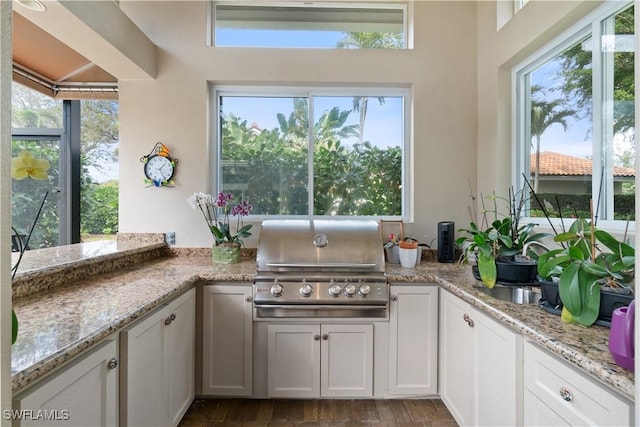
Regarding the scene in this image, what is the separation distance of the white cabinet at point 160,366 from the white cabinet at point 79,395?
66 millimetres

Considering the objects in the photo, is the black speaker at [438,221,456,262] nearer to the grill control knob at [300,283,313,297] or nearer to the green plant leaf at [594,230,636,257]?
the grill control knob at [300,283,313,297]

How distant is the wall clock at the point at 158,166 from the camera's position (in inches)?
98.0

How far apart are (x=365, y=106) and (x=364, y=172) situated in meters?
0.58

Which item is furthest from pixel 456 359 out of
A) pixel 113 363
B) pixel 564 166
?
pixel 113 363

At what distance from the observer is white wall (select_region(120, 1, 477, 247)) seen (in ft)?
8.25

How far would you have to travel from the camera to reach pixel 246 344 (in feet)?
6.47

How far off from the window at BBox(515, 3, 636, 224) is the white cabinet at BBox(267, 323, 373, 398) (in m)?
1.33

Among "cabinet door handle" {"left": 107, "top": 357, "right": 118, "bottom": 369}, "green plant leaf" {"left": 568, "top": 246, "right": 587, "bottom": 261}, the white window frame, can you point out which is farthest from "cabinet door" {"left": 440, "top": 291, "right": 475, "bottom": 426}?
the white window frame

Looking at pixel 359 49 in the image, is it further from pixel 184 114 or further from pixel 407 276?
pixel 407 276

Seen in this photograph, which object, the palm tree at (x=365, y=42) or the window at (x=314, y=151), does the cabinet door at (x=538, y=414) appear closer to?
the window at (x=314, y=151)

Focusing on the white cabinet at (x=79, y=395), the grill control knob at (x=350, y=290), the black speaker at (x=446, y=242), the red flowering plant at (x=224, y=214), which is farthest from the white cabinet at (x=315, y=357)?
the white cabinet at (x=79, y=395)

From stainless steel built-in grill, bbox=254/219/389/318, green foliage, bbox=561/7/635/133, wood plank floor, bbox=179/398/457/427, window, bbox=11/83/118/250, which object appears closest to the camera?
green foliage, bbox=561/7/635/133

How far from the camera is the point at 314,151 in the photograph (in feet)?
8.75

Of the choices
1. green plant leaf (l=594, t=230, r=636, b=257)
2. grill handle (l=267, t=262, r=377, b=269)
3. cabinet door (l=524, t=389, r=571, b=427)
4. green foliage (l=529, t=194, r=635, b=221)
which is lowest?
cabinet door (l=524, t=389, r=571, b=427)
